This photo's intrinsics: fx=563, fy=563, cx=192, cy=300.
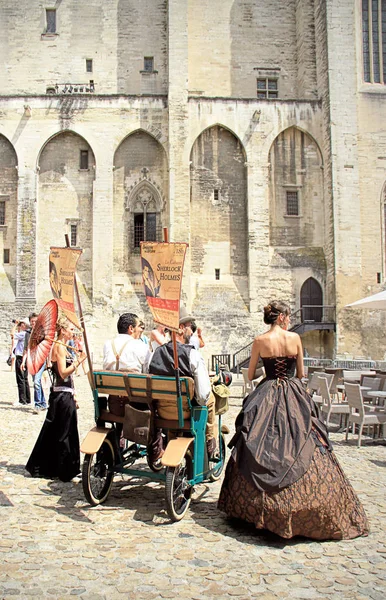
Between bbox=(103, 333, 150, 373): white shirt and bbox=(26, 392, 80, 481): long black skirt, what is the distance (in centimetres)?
101

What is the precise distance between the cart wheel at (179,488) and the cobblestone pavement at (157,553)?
0.35 feet

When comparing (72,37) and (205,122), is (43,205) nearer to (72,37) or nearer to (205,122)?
(205,122)

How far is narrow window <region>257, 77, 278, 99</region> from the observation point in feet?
97.0

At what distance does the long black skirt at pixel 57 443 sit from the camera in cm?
633

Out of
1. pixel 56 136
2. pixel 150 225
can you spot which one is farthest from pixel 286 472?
pixel 56 136

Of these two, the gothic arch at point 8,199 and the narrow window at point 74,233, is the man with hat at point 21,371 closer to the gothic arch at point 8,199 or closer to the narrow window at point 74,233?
the narrow window at point 74,233

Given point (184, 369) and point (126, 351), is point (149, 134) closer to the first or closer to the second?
point (126, 351)

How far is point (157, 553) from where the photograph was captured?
13.9ft

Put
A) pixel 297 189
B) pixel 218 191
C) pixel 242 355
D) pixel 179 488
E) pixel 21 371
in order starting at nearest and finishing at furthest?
pixel 179 488, pixel 21 371, pixel 242 355, pixel 218 191, pixel 297 189

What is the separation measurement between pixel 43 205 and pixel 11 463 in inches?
790

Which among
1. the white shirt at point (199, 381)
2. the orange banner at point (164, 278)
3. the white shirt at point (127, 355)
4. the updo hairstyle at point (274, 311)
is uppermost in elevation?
the orange banner at point (164, 278)

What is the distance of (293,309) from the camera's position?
25.3 metres

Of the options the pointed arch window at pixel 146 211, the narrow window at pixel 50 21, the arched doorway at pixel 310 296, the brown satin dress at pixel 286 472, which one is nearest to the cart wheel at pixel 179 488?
the brown satin dress at pixel 286 472

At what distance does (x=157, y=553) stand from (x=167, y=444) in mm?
1176
